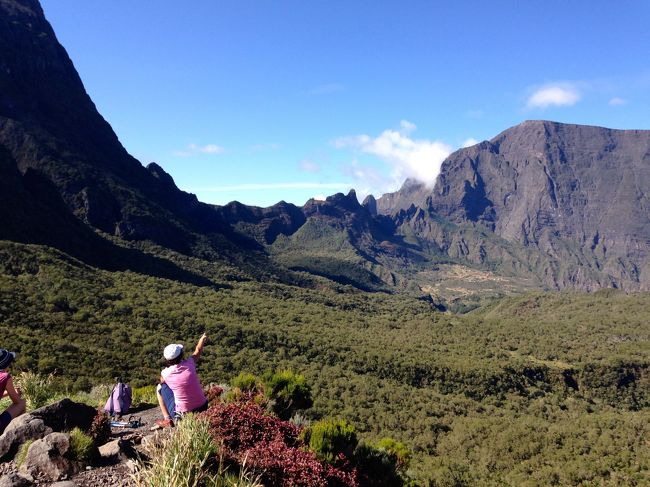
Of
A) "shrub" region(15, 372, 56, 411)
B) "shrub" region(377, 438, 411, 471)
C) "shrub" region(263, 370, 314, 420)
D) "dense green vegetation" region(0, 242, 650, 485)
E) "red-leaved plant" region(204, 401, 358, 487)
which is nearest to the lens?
"red-leaved plant" region(204, 401, 358, 487)

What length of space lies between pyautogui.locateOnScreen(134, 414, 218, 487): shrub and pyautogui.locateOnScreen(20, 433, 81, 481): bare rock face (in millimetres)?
2345

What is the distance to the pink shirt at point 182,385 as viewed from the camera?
911 centimetres

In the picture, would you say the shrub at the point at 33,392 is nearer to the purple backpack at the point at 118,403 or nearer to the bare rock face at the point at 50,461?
the purple backpack at the point at 118,403

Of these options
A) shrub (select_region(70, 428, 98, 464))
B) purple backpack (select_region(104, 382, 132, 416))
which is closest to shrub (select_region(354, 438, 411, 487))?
shrub (select_region(70, 428, 98, 464))

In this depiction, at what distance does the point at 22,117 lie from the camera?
133 m

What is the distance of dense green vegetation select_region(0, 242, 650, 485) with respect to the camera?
4125 cm

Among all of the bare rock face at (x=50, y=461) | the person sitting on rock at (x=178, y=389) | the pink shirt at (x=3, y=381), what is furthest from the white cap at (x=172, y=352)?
the pink shirt at (x=3, y=381)

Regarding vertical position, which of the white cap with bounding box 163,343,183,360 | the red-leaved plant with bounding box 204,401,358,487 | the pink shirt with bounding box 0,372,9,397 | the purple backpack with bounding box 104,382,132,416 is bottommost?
the purple backpack with bounding box 104,382,132,416

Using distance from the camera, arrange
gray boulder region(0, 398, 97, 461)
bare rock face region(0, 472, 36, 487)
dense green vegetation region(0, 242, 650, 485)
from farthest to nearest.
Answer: dense green vegetation region(0, 242, 650, 485), gray boulder region(0, 398, 97, 461), bare rock face region(0, 472, 36, 487)

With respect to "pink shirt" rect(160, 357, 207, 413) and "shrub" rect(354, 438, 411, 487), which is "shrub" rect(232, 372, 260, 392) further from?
"pink shirt" rect(160, 357, 207, 413)

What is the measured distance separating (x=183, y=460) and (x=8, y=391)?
6.02m

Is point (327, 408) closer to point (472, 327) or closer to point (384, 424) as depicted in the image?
point (384, 424)

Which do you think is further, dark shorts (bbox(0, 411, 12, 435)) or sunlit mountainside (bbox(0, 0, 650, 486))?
sunlit mountainside (bbox(0, 0, 650, 486))

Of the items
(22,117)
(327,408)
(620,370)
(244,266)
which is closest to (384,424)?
(327,408)
